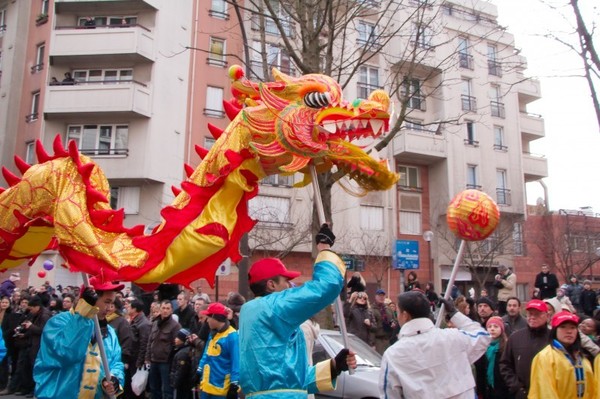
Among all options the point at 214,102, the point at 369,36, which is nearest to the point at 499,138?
the point at 214,102

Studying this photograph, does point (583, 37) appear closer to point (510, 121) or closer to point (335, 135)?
point (335, 135)

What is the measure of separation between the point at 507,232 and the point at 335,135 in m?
26.2

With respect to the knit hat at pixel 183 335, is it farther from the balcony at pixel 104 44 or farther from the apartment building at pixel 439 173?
the balcony at pixel 104 44

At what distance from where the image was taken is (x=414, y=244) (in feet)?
69.3

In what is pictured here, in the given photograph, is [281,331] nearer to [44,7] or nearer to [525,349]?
[525,349]

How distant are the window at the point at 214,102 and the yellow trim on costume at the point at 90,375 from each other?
20176mm

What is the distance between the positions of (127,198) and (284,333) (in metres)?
20.6

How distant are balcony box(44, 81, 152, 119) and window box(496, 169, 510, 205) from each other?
1821cm

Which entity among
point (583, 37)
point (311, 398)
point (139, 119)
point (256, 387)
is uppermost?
point (139, 119)

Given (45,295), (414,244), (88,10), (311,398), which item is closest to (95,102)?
(88,10)

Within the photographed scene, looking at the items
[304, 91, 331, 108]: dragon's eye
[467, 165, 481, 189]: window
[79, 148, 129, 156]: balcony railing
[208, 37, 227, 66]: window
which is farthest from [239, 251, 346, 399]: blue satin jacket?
[467, 165, 481, 189]: window

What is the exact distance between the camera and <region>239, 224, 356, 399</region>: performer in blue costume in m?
3.53

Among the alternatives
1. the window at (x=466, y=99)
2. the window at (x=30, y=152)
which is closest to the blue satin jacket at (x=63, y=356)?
the window at (x=30, y=152)

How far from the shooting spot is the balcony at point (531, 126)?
1272 inches
